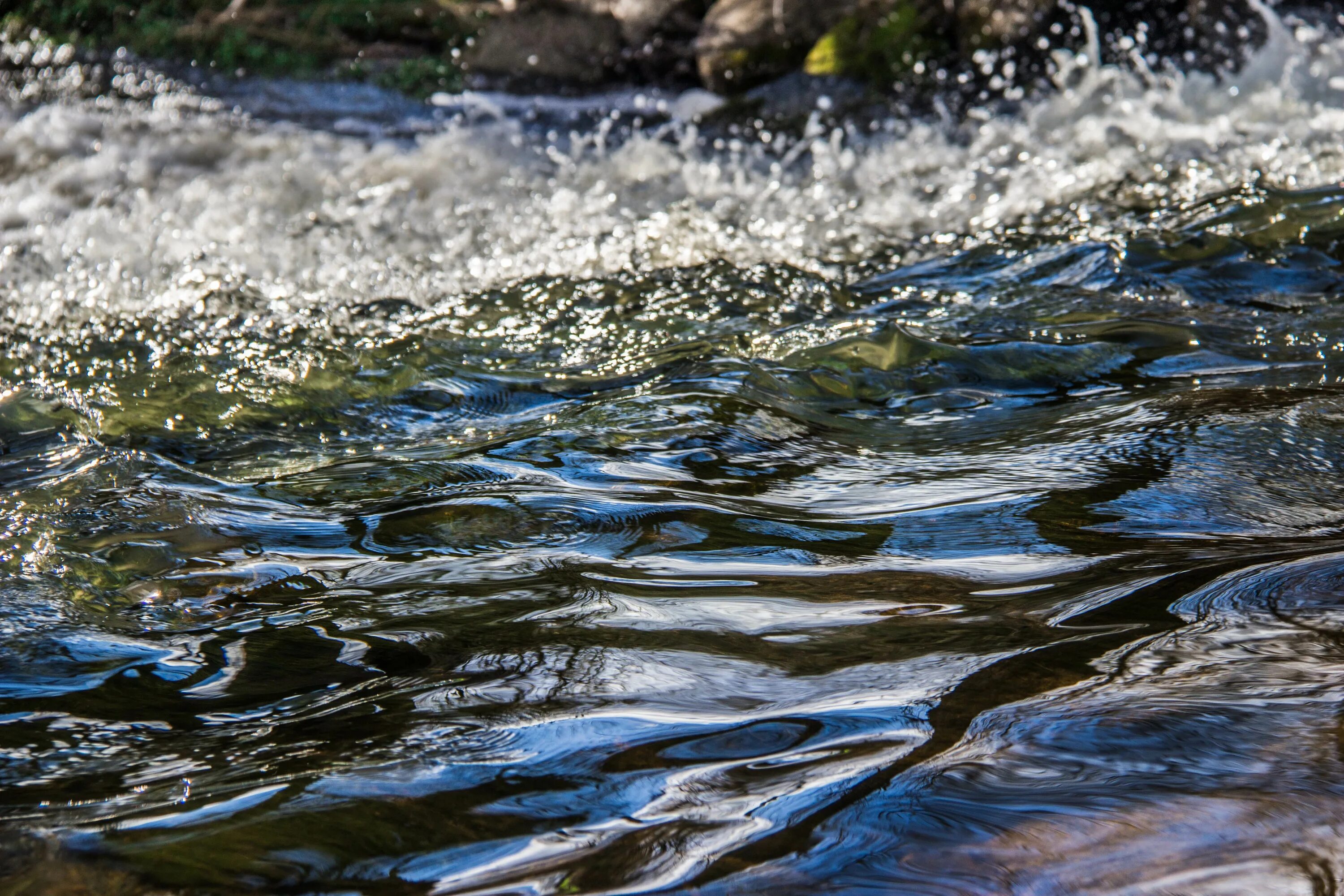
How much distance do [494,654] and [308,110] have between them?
7.32 meters

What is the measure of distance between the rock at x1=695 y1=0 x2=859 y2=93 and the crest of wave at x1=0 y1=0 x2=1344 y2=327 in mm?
808

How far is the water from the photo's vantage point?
1.25m

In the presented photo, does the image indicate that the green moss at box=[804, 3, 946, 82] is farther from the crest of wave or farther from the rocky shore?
the crest of wave

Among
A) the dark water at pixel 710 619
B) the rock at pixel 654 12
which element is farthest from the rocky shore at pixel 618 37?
the dark water at pixel 710 619

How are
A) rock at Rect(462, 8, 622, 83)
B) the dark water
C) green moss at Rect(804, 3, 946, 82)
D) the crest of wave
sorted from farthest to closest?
rock at Rect(462, 8, 622, 83) → green moss at Rect(804, 3, 946, 82) → the crest of wave → the dark water

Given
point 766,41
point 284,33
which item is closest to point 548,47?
point 766,41

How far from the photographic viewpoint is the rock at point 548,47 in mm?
8367

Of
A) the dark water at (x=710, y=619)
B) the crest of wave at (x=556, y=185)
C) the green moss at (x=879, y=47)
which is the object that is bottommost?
the dark water at (x=710, y=619)

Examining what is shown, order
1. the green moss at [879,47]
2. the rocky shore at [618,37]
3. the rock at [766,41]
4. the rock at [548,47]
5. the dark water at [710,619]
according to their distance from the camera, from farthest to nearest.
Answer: the rock at [548,47] < the rock at [766,41] < the green moss at [879,47] < the rocky shore at [618,37] < the dark water at [710,619]

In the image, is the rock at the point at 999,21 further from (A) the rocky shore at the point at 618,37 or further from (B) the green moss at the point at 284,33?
(B) the green moss at the point at 284,33

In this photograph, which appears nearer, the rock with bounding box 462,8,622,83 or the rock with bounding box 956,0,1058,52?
the rock with bounding box 956,0,1058,52

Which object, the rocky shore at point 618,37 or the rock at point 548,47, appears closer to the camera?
the rocky shore at point 618,37

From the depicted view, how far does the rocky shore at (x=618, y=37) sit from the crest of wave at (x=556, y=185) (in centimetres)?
45

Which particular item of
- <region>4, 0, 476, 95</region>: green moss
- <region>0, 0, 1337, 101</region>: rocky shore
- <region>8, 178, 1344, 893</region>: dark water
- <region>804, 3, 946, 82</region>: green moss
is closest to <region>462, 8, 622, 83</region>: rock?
<region>0, 0, 1337, 101</region>: rocky shore
